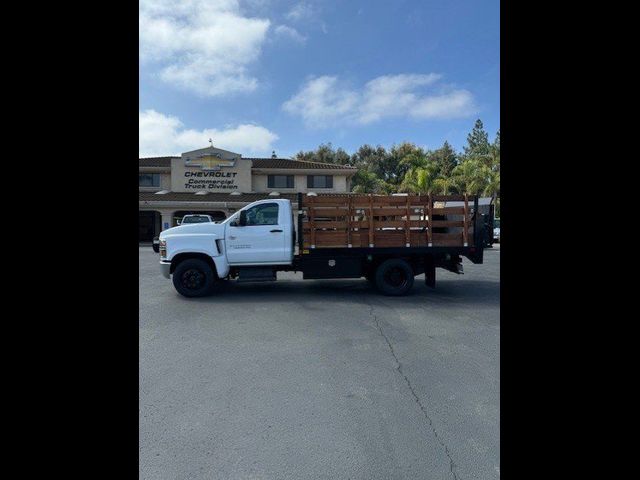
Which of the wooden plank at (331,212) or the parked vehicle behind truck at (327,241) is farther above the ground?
the wooden plank at (331,212)

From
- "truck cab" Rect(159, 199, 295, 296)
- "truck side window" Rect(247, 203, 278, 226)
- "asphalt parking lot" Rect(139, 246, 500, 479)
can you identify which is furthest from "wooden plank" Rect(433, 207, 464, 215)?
"truck side window" Rect(247, 203, 278, 226)

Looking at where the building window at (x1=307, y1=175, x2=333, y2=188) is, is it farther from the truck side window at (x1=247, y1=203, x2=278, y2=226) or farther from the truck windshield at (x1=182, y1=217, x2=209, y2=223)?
the truck side window at (x1=247, y1=203, x2=278, y2=226)

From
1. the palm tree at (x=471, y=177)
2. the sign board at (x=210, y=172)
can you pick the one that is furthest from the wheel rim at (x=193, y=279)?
the palm tree at (x=471, y=177)

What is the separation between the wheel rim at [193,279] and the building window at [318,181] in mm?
20984

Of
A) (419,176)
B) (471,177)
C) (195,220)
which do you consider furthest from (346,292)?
(471,177)

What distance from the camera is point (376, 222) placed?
793 cm

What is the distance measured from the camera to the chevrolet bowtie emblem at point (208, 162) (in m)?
27.2

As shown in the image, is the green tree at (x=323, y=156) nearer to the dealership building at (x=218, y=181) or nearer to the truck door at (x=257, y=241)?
the dealership building at (x=218, y=181)

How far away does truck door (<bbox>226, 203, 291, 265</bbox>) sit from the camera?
793cm

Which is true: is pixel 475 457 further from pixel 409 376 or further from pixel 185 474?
pixel 185 474

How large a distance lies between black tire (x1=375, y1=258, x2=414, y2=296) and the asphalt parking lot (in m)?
1.25

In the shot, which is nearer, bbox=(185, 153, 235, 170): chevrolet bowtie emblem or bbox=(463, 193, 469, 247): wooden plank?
bbox=(463, 193, 469, 247): wooden plank
